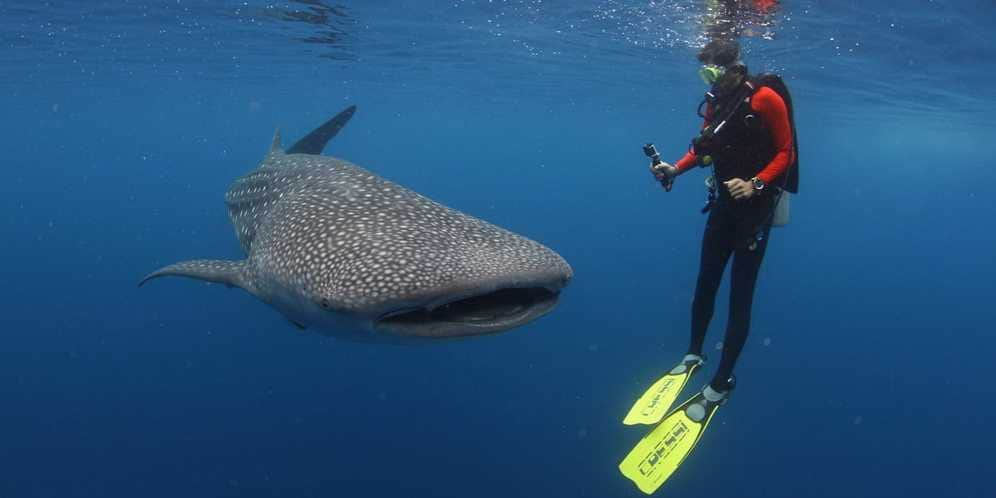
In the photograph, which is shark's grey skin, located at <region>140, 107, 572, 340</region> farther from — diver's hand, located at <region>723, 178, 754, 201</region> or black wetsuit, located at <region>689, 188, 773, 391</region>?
black wetsuit, located at <region>689, 188, 773, 391</region>

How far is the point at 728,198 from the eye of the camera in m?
6.07

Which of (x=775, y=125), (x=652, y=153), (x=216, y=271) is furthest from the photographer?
(x=652, y=153)

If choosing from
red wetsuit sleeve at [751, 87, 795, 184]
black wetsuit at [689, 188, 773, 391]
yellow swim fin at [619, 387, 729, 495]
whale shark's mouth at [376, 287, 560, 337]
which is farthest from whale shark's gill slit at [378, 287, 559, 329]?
black wetsuit at [689, 188, 773, 391]

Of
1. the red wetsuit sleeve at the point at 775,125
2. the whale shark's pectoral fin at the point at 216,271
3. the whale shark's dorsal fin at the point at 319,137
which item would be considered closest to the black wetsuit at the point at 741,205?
the red wetsuit sleeve at the point at 775,125

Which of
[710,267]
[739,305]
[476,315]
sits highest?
[476,315]

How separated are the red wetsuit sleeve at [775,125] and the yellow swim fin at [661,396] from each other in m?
2.20

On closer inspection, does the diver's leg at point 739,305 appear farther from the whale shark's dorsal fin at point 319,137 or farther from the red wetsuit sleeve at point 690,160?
the whale shark's dorsal fin at point 319,137

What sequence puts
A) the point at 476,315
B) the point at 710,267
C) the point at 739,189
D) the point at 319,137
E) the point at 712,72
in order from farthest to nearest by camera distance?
the point at 319,137 → the point at 710,267 → the point at 712,72 → the point at 739,189 → the point at 476,315

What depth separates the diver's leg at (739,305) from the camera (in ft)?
20.1

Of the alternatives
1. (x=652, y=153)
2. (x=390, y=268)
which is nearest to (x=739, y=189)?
(x=652, y=153)

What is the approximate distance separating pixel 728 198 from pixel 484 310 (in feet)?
10.7

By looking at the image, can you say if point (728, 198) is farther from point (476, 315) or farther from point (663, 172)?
point (476, 315)

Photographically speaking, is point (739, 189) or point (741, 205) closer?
point (739, 189)

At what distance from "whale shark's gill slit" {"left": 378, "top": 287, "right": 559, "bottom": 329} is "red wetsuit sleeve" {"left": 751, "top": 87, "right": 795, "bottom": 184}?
103 inches
